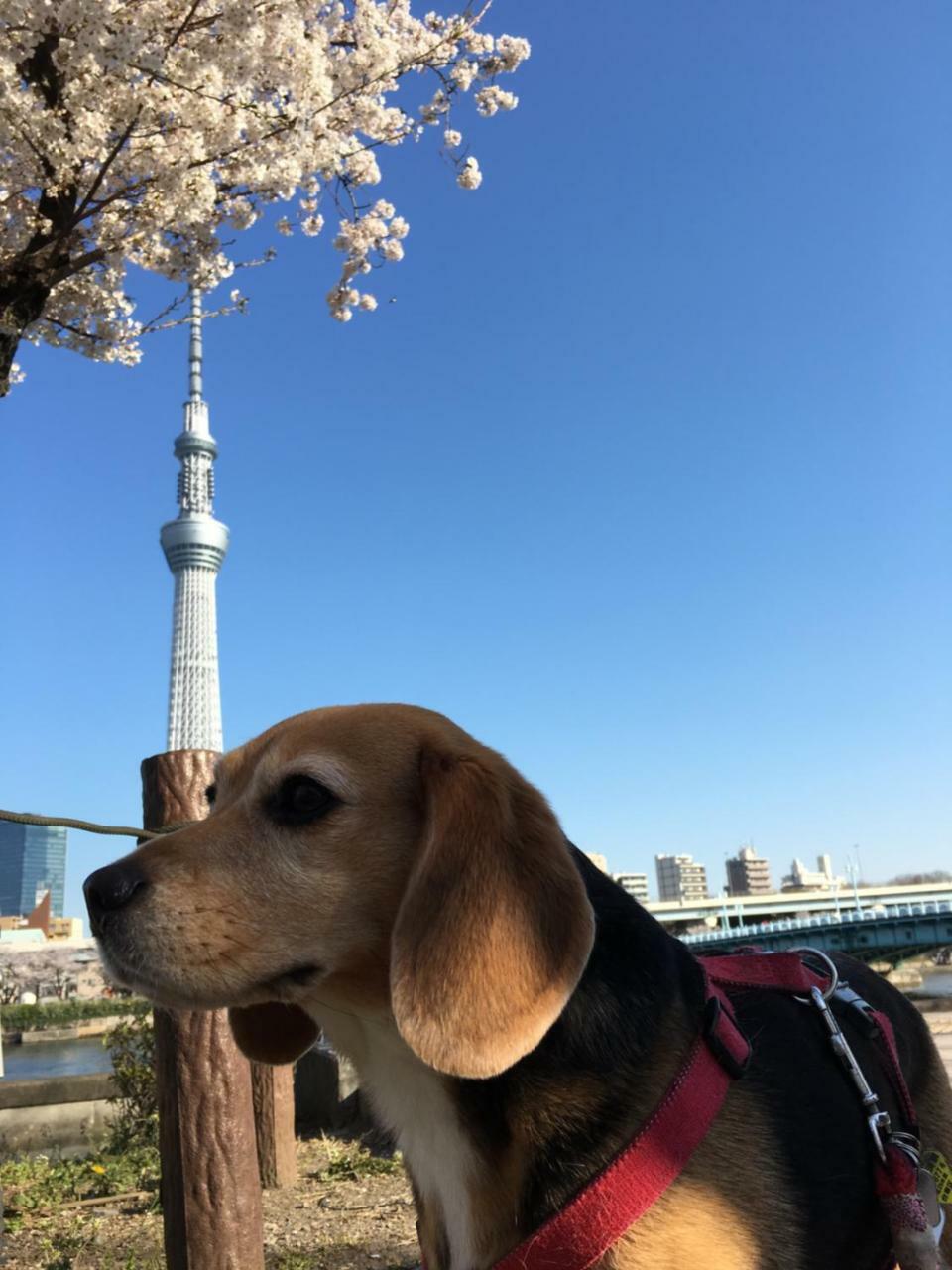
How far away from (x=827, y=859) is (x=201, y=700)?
120 metres

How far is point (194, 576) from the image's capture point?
4262 inches

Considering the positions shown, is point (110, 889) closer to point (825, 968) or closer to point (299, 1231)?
point (825, 968)

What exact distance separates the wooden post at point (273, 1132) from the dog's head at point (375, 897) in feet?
15.1

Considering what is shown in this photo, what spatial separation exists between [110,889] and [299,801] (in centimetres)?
41

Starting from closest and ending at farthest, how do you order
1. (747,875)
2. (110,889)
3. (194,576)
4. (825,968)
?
(110,889)
(825,968)
(194,576)
(747,875)

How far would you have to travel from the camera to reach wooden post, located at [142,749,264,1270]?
3.87 meters

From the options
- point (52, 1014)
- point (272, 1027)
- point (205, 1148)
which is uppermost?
point (272, 1027)

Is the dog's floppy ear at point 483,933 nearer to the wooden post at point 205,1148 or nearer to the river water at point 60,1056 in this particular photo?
the wooden post at point 205,1148

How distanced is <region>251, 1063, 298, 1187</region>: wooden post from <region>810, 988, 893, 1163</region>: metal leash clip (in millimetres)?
4741

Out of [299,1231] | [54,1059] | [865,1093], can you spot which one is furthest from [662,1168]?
[54,1059]

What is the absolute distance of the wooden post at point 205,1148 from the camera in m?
3.87

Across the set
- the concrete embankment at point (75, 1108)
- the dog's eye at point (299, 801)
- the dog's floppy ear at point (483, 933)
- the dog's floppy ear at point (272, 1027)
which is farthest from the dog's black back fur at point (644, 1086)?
the concrete embankment at point (75, 1108)

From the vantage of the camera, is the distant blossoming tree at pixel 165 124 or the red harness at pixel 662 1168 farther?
the distant blossoming tree at pixel 165 124

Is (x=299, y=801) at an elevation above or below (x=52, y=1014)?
above
